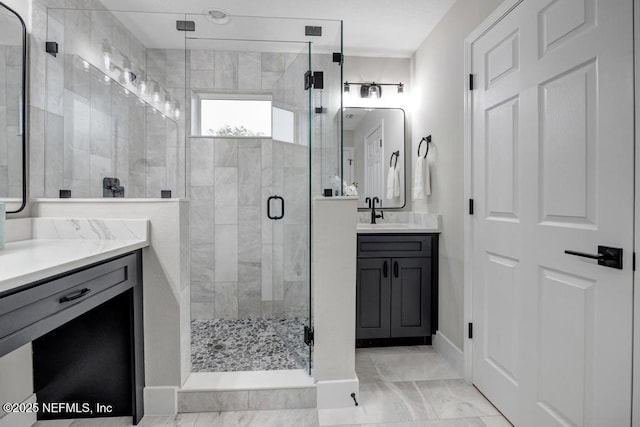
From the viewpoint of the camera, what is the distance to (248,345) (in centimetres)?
242

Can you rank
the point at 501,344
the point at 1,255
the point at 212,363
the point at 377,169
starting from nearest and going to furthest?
the point at 1,255, the point at 501,344, the point at 212,363, the point at 377,169

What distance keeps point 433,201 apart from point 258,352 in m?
1.80

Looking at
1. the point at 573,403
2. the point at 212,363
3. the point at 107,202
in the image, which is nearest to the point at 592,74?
the point at 573,403

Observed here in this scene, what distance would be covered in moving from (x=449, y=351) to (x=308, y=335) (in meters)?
1.15

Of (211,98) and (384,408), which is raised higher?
(211,98)

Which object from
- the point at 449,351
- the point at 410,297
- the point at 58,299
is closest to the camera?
the point at 58,299

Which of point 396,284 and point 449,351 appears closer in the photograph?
point 449,351

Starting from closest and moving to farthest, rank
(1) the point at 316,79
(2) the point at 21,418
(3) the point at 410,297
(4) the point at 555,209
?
(4) the point at 555,209 < (2) the point at 21,418 < (1) the point at 316,79 < (3) the point at 410,297

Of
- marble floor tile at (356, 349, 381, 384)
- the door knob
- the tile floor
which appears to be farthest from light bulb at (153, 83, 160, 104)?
the door knob

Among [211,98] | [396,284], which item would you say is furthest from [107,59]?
[396,284]

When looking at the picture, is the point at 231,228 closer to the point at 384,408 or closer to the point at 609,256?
the point at 384,408

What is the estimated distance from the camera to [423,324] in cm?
259

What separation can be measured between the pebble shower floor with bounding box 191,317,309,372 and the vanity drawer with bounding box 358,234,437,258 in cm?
79

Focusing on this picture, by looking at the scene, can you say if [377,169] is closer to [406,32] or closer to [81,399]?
[406,32]
